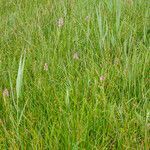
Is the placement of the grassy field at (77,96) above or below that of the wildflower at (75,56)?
below

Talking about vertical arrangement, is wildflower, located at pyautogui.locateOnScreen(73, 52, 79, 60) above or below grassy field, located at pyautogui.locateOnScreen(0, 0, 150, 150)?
above

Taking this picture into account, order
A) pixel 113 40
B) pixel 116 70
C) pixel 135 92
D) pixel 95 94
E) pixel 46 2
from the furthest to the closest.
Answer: pixel 46 2 → pixel 113 40 → pixel 116 70 → pixel 135 92 → pixel 95 94

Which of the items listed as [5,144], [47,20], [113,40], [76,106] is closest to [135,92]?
[76,106]

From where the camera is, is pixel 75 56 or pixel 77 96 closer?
pixel 77 96

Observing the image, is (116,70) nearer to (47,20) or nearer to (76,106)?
(76,106)

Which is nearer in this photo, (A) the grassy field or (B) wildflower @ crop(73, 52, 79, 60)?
(A) the grassy field

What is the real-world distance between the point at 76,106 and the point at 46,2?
199cm

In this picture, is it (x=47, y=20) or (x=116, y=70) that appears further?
(x=47, y=20)

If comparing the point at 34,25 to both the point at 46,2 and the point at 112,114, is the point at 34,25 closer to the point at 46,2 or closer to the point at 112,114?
the point at 46,2

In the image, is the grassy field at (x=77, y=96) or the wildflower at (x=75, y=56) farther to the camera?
the wildflower at (x=75, y=56)

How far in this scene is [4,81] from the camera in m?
1.73

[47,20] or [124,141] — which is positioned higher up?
[47,20]

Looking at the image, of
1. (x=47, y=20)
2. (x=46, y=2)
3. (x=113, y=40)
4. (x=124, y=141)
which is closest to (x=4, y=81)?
(x=113, y=40)

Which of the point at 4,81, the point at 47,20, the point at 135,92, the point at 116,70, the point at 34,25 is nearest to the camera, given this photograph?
the point at 135,92
